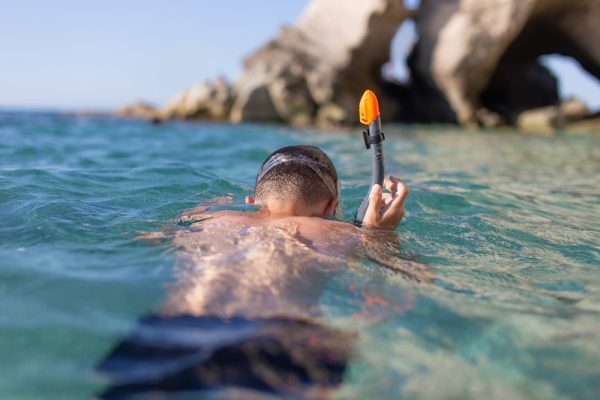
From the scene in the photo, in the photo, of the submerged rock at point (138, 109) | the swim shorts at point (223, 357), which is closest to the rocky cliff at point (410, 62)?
the submerged rock at point (138, 109)

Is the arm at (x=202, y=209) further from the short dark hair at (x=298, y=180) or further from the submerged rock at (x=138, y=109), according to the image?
the submerged rock at (x=138, y=109)

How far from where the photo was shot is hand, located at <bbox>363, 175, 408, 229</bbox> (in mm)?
2631

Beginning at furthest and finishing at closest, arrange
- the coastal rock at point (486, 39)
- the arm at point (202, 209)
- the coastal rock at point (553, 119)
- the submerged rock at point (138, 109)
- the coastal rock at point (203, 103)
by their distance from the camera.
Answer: the submerged rock at point (138, 109) < the coastal rock at point (203, 103) < the coastal rock at point (553, 119) < the coastal rock at point (486, 39) < the arm at point (202, 209)

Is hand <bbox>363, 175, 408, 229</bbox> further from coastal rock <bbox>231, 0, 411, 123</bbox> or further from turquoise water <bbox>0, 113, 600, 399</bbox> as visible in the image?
coastal rock <bbox>231, 0, 411, 123</bbox>

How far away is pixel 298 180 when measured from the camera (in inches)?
111

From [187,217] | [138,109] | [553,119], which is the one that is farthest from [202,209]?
[138,109]

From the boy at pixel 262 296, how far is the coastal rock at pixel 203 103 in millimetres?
19114

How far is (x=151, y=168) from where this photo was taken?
17.8ft

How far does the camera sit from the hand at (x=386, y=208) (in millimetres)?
2631

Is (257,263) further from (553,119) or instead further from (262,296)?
(553,119)

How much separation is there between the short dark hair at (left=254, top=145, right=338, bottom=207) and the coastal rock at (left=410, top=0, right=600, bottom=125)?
51.0 ft

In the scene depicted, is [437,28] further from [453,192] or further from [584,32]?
[453,192]

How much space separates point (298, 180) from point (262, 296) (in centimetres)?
86

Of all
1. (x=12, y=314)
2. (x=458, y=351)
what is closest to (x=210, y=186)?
(x=12, y=314)
